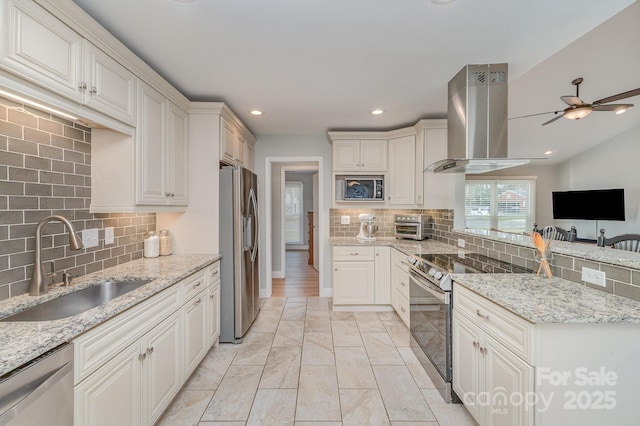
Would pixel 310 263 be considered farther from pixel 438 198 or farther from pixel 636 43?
pixel 636 43

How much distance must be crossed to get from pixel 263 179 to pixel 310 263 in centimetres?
289

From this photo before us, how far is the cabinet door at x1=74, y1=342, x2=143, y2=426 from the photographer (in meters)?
1.09

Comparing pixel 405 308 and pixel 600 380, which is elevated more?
pixel 600 380

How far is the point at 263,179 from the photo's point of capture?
4.02 m

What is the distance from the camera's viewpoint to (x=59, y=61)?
129 cm

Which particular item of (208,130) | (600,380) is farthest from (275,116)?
(600,380)

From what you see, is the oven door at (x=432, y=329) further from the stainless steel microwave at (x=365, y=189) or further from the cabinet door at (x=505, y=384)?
the stainless steel microwave at (x=365, y=189)

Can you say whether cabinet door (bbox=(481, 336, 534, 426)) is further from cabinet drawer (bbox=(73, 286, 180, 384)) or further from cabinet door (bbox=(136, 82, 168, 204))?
cabinet door (bbox=(136, 82, 168, 204))

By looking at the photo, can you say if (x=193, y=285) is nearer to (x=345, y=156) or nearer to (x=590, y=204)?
(x=345, y=156)

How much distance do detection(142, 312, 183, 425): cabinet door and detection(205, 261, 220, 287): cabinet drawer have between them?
0.54 meters

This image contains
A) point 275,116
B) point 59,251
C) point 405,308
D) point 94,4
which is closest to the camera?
point 94,4

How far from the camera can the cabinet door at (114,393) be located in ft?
3.58

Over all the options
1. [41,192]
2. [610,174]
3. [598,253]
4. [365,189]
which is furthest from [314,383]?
[610,174]

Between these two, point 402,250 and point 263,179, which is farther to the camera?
point 263,179
